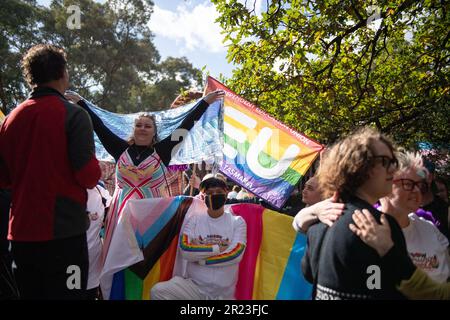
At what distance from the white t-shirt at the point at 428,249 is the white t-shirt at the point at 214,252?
4.99ft

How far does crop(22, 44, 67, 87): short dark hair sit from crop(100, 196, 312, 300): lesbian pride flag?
1630 millimetres

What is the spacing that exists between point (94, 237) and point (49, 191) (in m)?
1.78

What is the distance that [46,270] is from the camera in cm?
215

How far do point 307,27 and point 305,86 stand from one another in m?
1.39

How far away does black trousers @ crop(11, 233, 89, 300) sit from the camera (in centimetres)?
214

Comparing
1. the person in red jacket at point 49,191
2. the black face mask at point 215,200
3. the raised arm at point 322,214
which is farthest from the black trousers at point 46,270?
the black face mask at point 215,200

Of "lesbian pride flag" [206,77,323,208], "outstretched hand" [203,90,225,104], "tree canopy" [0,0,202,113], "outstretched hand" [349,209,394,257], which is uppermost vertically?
"tree canopy" [0,0,202,113]

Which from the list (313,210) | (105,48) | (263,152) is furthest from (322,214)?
(105,48)

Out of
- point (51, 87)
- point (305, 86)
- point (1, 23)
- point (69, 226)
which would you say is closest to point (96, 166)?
point (69, 226)

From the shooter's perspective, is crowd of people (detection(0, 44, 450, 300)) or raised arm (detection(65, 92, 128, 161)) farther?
raised arm (detection(65, 92, 128, 161))

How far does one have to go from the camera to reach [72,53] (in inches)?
1055

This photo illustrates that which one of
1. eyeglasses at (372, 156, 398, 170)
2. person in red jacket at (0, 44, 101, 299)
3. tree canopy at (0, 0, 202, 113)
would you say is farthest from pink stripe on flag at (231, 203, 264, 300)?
tree canopy at (0, 0, 202, 113)

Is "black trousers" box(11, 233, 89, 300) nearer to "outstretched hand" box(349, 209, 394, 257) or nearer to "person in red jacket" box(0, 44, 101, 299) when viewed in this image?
"person in red jacket" box(0, 44, 101, 299)

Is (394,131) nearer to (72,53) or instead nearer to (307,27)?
(307,27)
